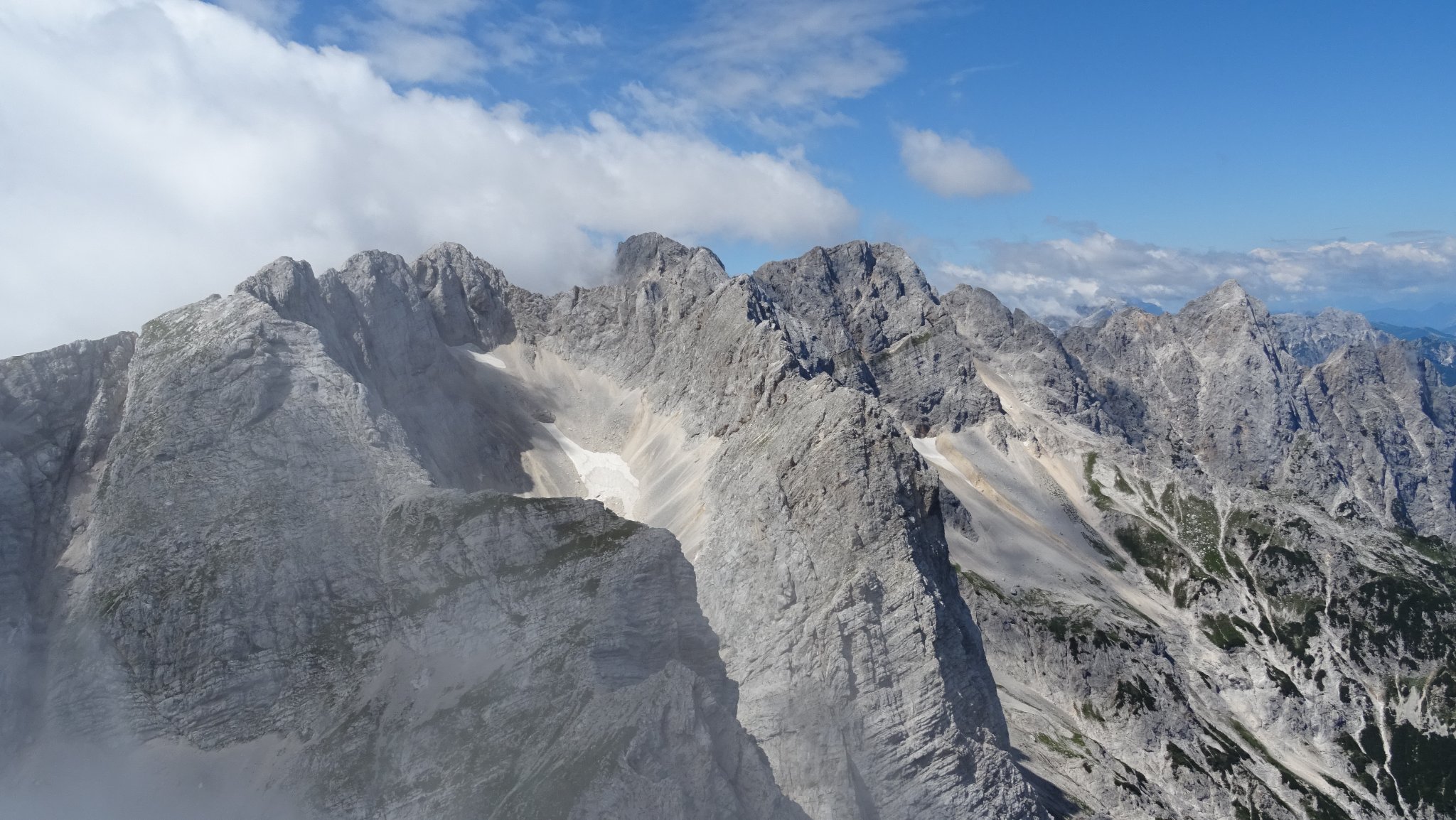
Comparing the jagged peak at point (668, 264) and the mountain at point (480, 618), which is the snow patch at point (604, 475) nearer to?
the mountain at point (480, 618)

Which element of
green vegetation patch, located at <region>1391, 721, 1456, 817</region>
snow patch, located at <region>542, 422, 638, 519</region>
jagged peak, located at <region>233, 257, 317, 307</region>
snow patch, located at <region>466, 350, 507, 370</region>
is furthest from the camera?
snow patch, located at <region>466, 350, 507, 370</region>

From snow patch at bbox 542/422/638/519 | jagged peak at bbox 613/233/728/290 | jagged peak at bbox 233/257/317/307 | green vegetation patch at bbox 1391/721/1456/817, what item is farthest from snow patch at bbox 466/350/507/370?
green vegetation patch at bbox 1391/721/1456/817

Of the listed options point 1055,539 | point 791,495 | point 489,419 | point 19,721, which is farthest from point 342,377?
point 1055,539

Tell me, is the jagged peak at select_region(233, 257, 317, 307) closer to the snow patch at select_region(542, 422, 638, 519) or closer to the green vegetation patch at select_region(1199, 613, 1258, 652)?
the snow patch at select_region(542, 422, 638, 519)

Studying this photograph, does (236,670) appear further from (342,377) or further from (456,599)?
(342,377)

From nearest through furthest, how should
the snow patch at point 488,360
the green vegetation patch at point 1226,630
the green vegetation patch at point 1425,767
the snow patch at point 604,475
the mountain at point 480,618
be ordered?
the mountain at point 480,618 → the snow patch at point 604,475 → the green vegetation patch at point 1425,767 → the green vegetation patch at point 1226,630 → the snow patch at point 488,360

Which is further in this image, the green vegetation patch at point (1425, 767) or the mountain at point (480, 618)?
the green vegetation patch at point (1425, 767)

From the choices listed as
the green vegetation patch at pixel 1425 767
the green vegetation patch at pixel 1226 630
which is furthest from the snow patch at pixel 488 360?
the green vegetation patch at pixel 1425 767

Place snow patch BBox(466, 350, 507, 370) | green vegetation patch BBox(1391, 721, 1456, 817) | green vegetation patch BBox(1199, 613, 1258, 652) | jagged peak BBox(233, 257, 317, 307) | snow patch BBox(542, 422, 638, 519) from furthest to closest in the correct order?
snow patch BBox(466, 350, 507, 370) → green vegetation patch BBox(1199, 613, 1258, 652) → green vegetation patch BBox(1391, 721, 1456, 817) → snow patch BBox(542, 422, 638, 519) → jagged peak BBox(233, 257, 317, 307)

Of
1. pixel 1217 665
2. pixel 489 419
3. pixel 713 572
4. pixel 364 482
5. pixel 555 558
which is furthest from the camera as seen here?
pixel 1217 665

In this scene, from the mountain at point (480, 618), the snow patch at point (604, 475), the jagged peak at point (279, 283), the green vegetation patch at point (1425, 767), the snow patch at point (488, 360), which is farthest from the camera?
the snow patch at point (488, 360)

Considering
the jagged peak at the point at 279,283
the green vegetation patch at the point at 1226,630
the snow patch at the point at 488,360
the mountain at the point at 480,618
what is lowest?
the green vegetation patch at the point at 1226,630
